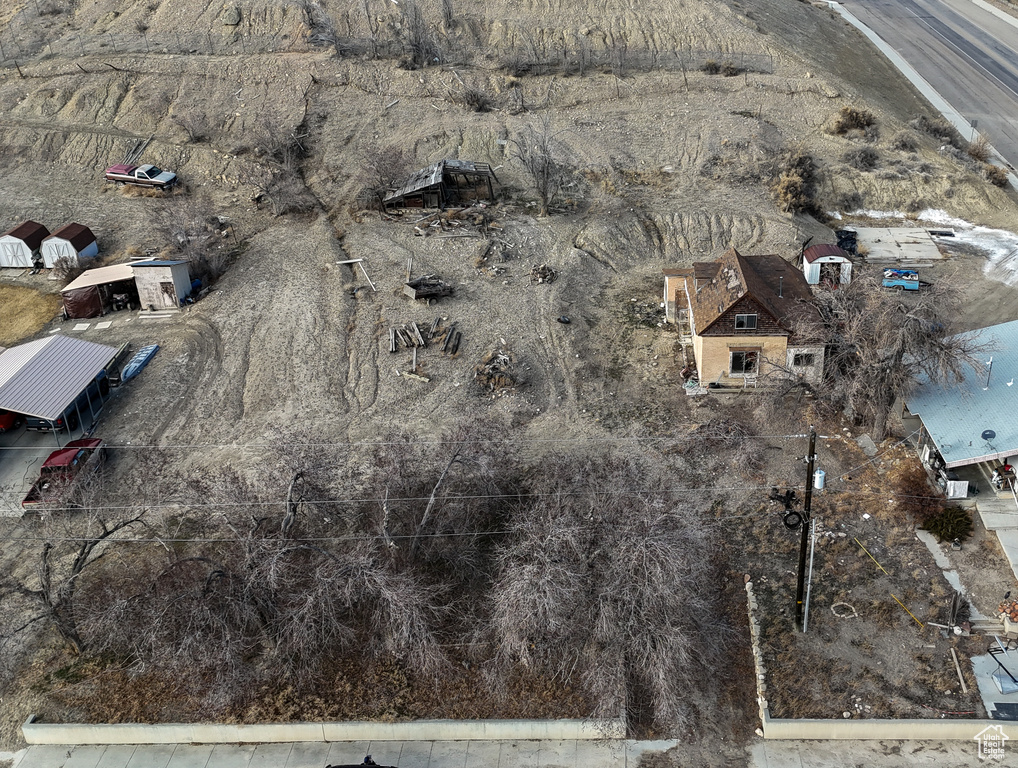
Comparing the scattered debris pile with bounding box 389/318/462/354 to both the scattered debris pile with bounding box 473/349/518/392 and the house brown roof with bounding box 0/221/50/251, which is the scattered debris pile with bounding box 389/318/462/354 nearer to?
the scattered debris pile with bounding box 473/349/518/392

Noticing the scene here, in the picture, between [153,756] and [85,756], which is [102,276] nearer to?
[85,756]

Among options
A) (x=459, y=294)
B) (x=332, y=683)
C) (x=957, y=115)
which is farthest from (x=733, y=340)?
(x=957, y=115)

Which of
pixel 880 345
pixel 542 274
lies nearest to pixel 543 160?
pixel 542 274

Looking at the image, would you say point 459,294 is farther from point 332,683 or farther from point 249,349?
point 332,683

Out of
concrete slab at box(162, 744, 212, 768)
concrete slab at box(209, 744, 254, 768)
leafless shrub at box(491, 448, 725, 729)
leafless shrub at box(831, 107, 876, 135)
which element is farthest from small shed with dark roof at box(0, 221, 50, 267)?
leafless shrub at box(831, 107, 876, 135)

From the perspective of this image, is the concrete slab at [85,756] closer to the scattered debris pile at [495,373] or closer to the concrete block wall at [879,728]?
the concrete block wall at [879,728]
